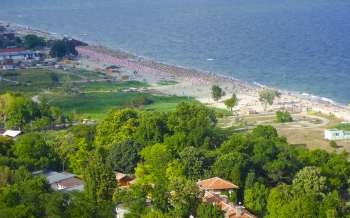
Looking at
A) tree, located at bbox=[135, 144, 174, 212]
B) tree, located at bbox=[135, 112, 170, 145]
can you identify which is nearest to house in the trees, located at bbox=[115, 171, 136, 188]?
tree, located at bbox=[135, 144, 174, 212]

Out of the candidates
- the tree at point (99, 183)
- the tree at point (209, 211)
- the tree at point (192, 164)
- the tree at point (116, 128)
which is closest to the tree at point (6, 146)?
the tree at point (116, 128)

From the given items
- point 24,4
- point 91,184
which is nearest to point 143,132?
point 91,184

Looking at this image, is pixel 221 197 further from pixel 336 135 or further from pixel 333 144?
pixel 336 135

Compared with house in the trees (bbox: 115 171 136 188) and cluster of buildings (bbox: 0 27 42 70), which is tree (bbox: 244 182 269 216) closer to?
house in the trees (bbox: 115 171 136 188)

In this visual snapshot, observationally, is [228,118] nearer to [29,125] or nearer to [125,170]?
[29,125]

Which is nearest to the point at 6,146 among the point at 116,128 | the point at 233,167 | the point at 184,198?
the point at 116,128

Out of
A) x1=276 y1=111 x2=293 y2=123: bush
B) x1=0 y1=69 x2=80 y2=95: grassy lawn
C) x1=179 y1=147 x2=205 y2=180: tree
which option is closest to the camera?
x1=179 y1=147 x2=205 y2=180: tree
